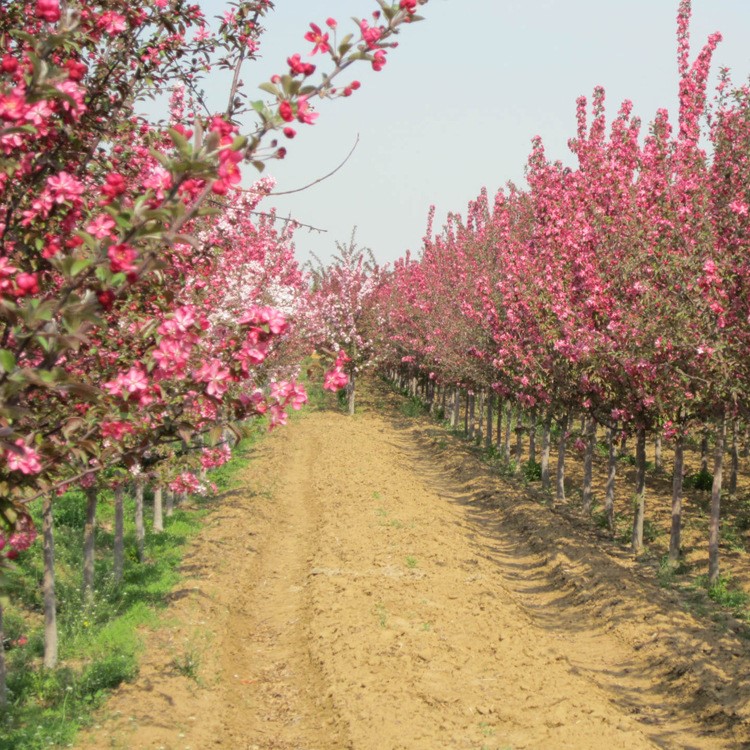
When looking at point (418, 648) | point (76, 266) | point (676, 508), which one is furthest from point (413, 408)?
point (76, 266)

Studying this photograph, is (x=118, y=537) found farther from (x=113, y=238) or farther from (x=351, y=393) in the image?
(x=351, y=393)

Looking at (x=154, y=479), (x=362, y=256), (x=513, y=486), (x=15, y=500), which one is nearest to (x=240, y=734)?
(x=154, y=479)

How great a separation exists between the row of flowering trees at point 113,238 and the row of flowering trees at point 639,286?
25.6 feet

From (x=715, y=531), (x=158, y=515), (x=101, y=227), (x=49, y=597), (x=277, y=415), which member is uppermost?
(x=101, y=227)

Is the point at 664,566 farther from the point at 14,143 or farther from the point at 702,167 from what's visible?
the point at 14,143

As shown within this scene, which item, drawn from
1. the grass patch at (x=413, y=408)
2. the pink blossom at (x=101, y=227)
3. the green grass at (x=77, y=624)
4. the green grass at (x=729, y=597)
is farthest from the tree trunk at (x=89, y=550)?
the grass patch at (x=413, y=408)

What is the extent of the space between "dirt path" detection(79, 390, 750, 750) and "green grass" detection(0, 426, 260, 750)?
1.05ft

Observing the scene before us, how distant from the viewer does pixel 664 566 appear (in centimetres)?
1511

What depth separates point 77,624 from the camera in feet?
36.8

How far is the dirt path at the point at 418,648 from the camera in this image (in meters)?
8.70

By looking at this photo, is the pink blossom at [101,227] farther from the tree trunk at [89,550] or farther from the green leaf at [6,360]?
the tree trunk at [89,550]

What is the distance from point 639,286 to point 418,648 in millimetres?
6600

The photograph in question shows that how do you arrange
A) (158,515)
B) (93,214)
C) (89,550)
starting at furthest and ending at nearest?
(158,515) < (89,550) < (93,214)

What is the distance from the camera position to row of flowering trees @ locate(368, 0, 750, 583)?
1248 cm
